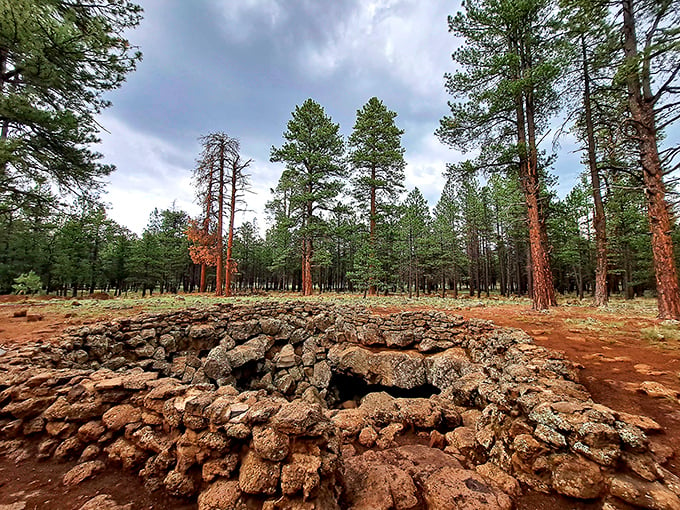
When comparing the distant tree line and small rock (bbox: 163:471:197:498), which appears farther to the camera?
the distant tree line

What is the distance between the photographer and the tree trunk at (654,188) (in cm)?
665

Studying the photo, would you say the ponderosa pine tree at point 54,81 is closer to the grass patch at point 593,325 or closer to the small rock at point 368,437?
the small rock at point 368,437

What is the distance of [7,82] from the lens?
7.61 meters

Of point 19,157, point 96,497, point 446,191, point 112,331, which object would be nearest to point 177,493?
point 96,497

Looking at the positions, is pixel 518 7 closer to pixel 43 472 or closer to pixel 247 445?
pixel 247 445

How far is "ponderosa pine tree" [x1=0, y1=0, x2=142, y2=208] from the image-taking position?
6352 mm

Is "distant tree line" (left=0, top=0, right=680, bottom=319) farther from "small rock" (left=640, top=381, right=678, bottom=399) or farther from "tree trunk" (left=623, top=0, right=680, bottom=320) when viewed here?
"small rock" (left=640, top=381, right=678, bottom=399)

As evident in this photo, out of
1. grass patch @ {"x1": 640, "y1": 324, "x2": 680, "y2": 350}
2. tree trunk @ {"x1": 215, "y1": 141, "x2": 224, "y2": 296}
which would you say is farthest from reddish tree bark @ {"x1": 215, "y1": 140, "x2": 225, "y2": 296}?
grass patch @ {"x1": 640, "y1": 324, "x2": 680, "y2": 350}

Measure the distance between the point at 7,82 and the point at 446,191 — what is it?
30.8 m

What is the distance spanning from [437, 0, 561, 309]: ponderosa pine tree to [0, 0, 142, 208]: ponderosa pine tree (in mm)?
12000

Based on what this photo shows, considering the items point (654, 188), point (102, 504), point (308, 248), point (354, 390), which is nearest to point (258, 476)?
point (102, 504)

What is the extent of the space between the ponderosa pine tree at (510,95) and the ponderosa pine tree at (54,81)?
12.0 metres

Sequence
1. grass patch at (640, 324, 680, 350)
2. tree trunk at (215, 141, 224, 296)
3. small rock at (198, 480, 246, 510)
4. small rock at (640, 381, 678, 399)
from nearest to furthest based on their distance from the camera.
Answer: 1. small rock at (198, 480, 246, 510)
2. small rock at (640, 381, 678, 399)
3. grass patch at (640, 324, 680, 350)
4. tree trunk at (215, 141, 224, 296)

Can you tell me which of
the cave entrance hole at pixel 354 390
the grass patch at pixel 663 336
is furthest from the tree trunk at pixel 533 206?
the cave entrance hole at pixel 354 390
